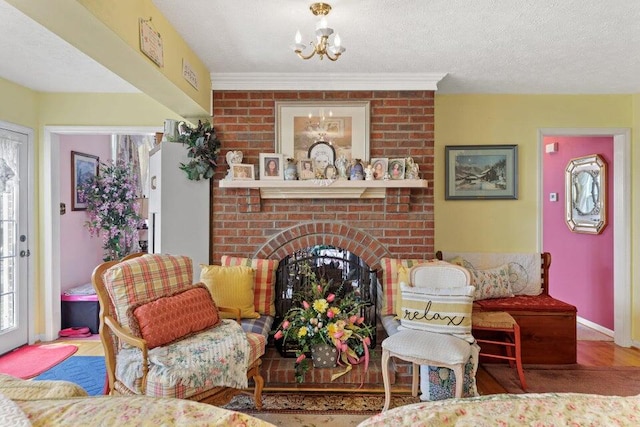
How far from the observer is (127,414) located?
2.75ft

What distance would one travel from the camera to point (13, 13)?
2246 millimetres

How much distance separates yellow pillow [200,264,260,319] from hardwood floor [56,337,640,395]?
1338 mm

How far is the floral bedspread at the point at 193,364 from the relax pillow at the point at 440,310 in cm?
107

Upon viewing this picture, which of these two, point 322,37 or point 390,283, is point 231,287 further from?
point 322,37

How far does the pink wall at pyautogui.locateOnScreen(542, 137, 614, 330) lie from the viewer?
4.13 meters

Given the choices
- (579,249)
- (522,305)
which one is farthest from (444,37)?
(579,249)

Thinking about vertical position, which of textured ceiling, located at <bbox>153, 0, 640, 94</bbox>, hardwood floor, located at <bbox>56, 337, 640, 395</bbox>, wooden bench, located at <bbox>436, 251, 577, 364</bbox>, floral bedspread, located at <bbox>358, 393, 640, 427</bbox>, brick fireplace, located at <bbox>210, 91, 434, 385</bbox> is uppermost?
textured ceiling, located at <bbox>153, 0, 640, 94</bbox>

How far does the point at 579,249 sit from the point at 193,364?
14.3 feet

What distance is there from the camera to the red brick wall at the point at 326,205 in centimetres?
344

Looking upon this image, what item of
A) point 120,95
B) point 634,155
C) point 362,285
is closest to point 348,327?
point 362,285

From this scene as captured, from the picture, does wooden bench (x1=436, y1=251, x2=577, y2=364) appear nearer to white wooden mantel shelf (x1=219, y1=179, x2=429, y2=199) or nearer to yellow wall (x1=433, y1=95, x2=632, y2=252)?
yellow wall (x1=433, y1=95, x2=632, y2=252)

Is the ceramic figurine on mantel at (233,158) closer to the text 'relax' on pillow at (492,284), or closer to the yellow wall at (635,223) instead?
the text 'relax' on pillow at (492,284)

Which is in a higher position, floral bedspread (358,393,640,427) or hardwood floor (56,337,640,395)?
floral bedspread (358,393,640,427)

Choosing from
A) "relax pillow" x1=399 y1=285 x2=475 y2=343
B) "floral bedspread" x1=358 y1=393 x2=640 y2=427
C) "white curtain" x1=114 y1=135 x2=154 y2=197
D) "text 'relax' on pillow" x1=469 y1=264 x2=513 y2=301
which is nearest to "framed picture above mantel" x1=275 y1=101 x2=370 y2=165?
"relax pillow" x1=399 y1=285 x2=475 y2=343
